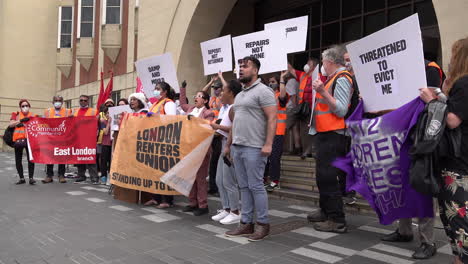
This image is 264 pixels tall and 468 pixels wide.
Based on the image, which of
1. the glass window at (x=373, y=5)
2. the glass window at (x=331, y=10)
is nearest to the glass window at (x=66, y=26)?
the glass window at (x=331, y=10)

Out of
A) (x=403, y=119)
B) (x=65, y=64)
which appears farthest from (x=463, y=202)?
(x=65, y=64)

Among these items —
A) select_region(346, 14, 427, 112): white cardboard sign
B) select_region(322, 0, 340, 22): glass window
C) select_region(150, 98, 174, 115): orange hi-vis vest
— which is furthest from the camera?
select_region(322, 0, 340, 22): glass window

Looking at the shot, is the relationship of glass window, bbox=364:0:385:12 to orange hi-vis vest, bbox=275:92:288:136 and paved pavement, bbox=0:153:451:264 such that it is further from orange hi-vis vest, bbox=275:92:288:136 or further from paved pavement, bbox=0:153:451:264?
paved pavement, bbox=0:153:451:264

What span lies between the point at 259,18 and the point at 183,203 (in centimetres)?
919

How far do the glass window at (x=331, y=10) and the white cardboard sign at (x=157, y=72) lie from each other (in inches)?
231

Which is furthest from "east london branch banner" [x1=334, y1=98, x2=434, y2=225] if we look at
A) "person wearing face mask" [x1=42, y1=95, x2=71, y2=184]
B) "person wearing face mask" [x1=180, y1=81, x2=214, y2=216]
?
"person wearing face mask" [x1=42, y1=95, x2=71, y2=184]

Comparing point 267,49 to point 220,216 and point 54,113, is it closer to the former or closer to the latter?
point 220,216

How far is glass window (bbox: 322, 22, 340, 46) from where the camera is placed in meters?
11.4

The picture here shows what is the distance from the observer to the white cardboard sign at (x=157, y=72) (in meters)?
7.64

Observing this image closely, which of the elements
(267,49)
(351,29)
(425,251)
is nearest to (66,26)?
(351,29)

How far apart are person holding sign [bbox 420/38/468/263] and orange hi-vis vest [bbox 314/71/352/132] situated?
Answer: 5.74 ft

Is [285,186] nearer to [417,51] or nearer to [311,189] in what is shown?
[311,189]

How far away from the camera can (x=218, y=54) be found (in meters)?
7.97

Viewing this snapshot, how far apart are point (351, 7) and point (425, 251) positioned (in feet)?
28.5
